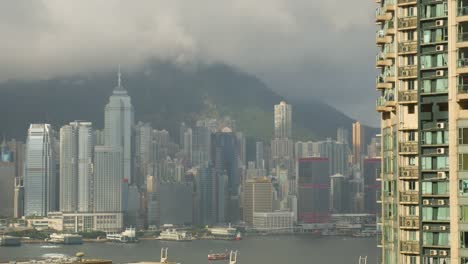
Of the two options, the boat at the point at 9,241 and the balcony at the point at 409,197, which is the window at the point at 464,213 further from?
the boat at the point at 9,241

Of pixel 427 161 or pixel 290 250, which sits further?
pixel 290 250

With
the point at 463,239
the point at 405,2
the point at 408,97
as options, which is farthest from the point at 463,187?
the point at 405,2

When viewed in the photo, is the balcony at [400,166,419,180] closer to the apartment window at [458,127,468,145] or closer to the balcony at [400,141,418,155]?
the balcony at [400,141,418,155]

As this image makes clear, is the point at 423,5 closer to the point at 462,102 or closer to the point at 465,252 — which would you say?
the point at 462,102

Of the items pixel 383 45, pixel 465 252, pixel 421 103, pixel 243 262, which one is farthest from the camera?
pixel 243 262

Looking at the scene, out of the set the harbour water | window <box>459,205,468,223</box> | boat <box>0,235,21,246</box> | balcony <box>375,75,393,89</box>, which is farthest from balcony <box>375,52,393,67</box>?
boat <box>0,235,21,246</box>

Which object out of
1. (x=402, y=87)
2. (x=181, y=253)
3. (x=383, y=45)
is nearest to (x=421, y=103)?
(x=402, y=87)

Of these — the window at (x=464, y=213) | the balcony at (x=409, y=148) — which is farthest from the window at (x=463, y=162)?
the balcony at (x=409, y=148)
